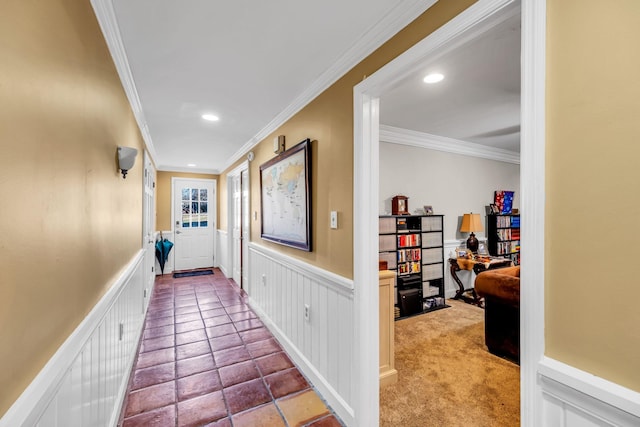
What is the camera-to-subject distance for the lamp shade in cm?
416

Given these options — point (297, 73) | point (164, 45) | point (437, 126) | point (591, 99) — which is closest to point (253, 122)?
point (297, 73)

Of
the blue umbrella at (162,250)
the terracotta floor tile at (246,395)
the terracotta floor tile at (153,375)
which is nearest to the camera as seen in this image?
the terracotta floor tile at (246,395)

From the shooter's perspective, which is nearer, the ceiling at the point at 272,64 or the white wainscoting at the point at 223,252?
the ceiling at the point at 272,64

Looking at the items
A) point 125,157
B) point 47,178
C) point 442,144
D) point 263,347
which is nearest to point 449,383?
point 263,347

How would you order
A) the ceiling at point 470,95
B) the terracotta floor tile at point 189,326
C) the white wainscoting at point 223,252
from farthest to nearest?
the white wainscoting at point 223,252 < the terracotta floor tile at point 189,326 < the ceiling at point 470,95

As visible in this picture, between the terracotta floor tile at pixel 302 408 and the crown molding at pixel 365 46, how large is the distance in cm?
223

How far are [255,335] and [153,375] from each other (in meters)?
0.98

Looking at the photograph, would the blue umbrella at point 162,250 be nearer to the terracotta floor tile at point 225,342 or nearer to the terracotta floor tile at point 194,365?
the terracotta floor tile at point 225,342

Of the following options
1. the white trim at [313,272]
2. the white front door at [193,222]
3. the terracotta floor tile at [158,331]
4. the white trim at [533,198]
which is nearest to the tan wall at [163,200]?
the white front door at [193,222]

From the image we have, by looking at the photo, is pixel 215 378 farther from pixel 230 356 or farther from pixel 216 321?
pixel 216 321

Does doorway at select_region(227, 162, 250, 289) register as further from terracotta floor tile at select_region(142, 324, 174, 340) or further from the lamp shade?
the lamp shade

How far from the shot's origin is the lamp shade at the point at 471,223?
4156mm

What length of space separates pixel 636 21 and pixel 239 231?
477 cm

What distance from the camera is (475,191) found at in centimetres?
452
